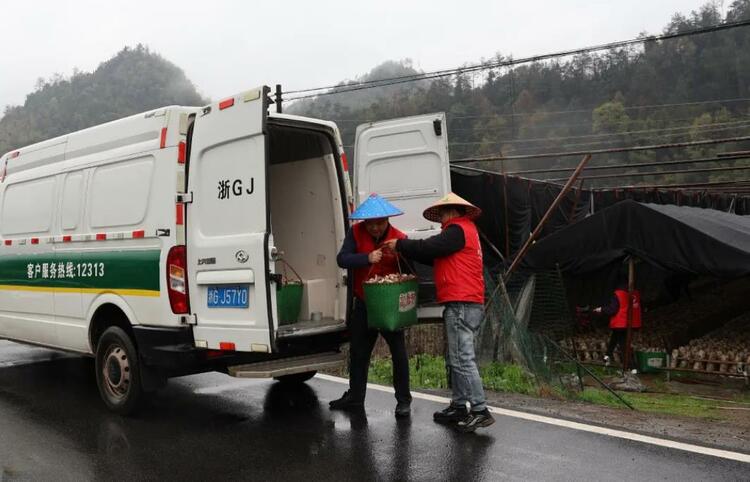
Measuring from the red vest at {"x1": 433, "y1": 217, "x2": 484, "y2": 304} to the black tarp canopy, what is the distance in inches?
208

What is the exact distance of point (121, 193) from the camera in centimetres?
565

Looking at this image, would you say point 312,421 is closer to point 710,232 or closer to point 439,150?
point 439,150

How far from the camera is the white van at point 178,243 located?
4.96 meters

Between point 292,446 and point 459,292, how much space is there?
1698 mm

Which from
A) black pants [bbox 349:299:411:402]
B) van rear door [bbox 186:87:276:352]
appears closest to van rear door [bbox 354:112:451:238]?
black pants [bbox 349:299:411:402]

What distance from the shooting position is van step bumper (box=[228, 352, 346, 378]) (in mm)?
5062

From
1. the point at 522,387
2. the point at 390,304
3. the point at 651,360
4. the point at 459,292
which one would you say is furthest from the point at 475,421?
the point at 651,360

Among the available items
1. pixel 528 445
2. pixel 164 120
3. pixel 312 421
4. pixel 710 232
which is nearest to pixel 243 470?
pixel 312 421

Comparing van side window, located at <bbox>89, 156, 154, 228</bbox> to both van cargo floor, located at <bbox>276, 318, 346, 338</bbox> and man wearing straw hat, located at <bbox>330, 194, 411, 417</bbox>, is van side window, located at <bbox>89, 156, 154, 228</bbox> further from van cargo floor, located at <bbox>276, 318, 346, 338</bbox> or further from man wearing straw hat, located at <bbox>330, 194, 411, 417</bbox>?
man wearing straw hat, located at <bbox>330, 194, 411, 417</bbox>

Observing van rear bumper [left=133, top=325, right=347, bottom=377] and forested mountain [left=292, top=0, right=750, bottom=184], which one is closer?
van rear bumper [left=133, top=325, right=347, bottom=377]

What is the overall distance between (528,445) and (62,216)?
467 cm

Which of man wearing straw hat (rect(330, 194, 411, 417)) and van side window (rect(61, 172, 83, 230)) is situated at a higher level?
van side window (rect(61, 172, 83, 230))

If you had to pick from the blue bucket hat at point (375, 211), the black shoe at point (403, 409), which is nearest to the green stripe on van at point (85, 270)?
the blue bucket hat at point (375, 211)

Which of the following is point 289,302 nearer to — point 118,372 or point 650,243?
point 118,372
